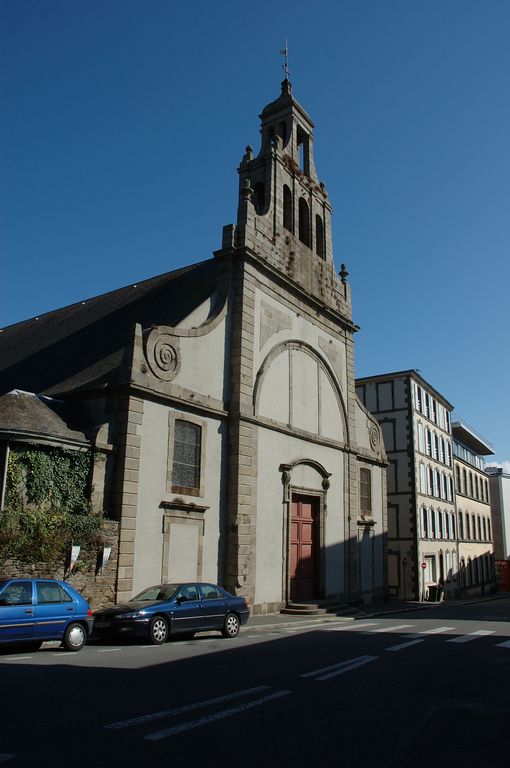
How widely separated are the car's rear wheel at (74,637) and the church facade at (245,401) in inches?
163

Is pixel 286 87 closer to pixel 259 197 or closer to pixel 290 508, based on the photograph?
pixel 259 197

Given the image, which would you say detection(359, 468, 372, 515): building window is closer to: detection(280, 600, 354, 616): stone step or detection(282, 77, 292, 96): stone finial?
detection(280, 600, 354, 616): stone step

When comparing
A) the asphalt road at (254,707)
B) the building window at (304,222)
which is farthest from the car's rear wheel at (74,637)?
the building window at (304,222)

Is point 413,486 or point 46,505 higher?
point 413,486

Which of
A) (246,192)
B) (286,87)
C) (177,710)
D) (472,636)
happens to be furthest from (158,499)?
(286,87)

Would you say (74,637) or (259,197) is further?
(259,197)

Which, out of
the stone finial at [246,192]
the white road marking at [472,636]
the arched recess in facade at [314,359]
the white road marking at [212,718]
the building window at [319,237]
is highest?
the building window at [319,237]

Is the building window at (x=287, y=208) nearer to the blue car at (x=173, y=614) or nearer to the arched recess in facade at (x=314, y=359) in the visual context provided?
the arched recess in facade at (x=314, y=359)

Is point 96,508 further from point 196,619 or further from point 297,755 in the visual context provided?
point 297,755

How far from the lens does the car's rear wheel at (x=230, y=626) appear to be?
1486 cm

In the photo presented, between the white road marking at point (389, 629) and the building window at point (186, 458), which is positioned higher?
the building window at point (186, 458)

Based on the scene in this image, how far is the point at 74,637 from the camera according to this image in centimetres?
1180

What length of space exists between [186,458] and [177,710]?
40.2 feet

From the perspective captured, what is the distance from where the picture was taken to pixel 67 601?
470 inches
